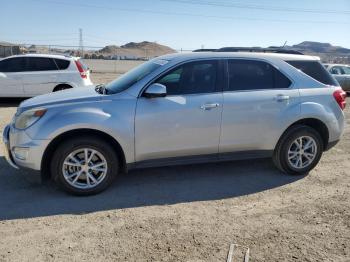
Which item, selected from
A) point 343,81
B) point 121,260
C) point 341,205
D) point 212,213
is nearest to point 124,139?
point 212,213

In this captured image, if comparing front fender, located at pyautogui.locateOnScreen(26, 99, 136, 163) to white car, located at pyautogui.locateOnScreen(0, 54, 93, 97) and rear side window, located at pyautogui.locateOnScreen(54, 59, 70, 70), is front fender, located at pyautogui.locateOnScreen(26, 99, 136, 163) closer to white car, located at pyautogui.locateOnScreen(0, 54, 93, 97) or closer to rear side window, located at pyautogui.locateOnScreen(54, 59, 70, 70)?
white car, located at pyautogui.locateOnScreen(0, 54, 93, 97)

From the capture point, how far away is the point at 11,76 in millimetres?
11000

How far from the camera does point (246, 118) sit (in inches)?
198

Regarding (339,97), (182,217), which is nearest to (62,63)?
(339,97)

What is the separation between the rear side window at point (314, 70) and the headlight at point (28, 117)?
3485 mm

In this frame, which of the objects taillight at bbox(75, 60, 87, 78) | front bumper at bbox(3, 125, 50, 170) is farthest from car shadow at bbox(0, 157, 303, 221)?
taillight at bbox(75, 60, 87, 78)

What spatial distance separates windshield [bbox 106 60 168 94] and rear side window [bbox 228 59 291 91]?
97 centimetres

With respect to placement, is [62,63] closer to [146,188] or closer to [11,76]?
[11,76]

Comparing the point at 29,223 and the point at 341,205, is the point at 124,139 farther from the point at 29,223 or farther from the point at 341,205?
the point at 341,205

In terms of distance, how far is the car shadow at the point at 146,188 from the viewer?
4340mm

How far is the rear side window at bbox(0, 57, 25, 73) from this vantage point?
11.1m

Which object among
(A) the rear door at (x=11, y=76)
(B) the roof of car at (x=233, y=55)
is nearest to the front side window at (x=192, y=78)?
(B) the roof of car at (x=233, y=55)

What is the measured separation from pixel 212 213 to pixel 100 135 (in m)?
1.65

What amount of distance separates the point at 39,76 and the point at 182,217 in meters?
8.44
